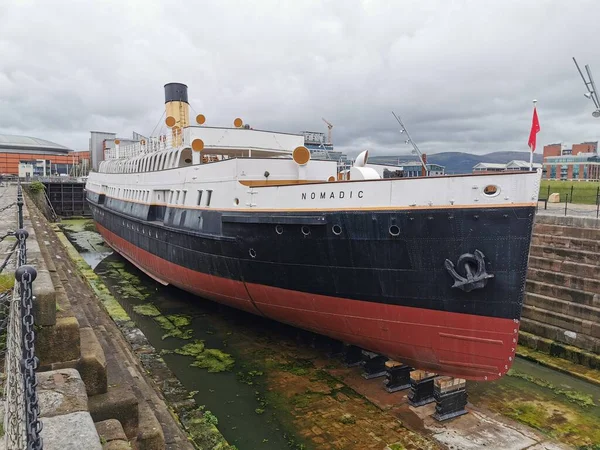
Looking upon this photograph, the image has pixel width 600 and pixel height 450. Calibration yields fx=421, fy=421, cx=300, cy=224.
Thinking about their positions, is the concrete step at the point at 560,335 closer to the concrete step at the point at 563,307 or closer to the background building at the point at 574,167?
the concrete step at the point at 563,307

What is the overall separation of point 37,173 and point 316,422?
10511cm

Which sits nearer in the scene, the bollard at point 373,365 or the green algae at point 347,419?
Answer: the green algae at point 347,419

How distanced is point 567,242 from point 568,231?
85cm

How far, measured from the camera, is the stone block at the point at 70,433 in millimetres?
3475

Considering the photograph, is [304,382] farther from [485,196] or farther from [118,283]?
[118,283]

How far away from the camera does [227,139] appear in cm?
1503

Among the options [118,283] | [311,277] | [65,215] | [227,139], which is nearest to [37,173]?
[65,215]

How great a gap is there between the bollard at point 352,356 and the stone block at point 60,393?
24.1ft

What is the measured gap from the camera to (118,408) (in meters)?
5.61

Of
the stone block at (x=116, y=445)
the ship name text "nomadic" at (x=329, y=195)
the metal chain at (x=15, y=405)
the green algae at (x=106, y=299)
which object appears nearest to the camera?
the metal chain at (x=15, y=405)

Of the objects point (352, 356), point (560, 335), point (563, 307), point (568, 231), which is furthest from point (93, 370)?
point (568, 231)

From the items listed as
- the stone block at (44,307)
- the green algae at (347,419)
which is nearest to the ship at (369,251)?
the green algae at (347,419)

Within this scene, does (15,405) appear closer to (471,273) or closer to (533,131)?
(471,273)

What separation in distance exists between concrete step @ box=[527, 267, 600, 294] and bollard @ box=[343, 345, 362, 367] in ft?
24.1
